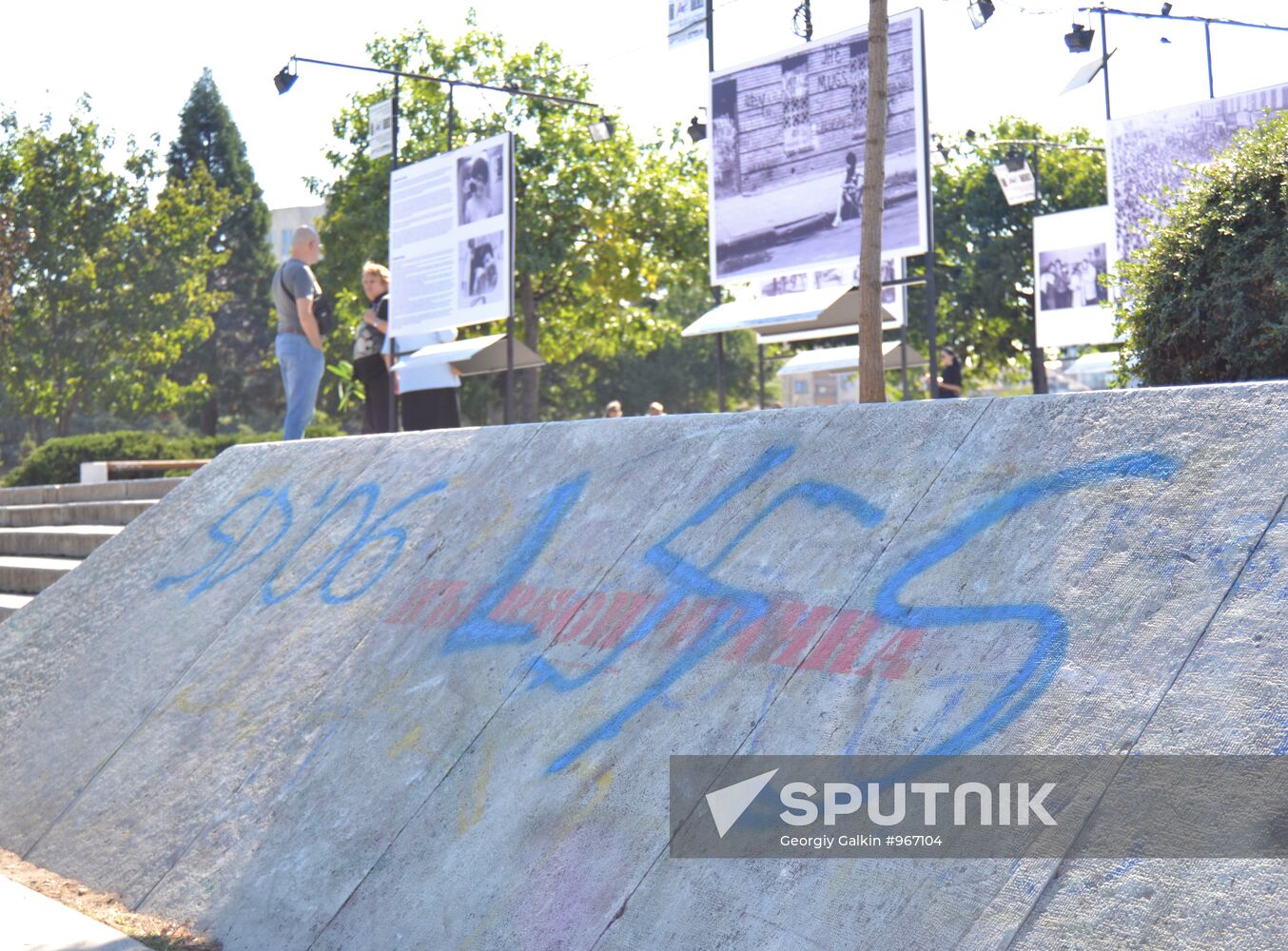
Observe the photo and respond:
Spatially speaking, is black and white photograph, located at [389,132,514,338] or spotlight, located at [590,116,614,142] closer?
black and white photograph, located at [389,132,514,338]

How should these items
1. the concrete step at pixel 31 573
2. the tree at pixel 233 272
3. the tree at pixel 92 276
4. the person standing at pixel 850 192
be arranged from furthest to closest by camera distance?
the tree at pixel 233 272 < the tree at pixel 92 276 < the concrete step at pixel 31 573 < the person standing at pixel 850 192

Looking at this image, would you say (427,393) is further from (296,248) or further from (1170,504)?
(1170,504)

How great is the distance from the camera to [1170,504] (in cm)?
365

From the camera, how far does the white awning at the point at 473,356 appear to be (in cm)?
1009

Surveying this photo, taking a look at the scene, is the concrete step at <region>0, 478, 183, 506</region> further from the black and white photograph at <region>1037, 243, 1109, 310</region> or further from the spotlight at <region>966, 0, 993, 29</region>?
the black and white photograph at <region>1037, 243, 1109, 310</region>

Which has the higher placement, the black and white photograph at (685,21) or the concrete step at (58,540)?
the black and white photograph at (685,21)

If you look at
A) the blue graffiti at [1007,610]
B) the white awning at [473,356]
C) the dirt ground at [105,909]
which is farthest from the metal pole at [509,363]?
the blue graffiti at [1007,610]

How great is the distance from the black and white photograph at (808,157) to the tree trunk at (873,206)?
1856 mm

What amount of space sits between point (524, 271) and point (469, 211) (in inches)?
617

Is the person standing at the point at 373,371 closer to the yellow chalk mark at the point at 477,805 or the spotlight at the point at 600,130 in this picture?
the yellow chalk mark at the point at 477,805

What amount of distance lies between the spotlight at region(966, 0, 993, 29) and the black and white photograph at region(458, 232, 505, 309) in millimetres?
3952

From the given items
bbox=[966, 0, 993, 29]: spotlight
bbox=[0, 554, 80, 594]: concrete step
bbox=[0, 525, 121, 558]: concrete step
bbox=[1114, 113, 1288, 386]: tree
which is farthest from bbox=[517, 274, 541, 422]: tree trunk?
bbox=[1114, 113, 1288, 386]: tree

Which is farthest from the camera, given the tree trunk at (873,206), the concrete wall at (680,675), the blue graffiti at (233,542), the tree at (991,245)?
the tree at (991,245)

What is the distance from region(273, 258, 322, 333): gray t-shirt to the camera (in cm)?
927
